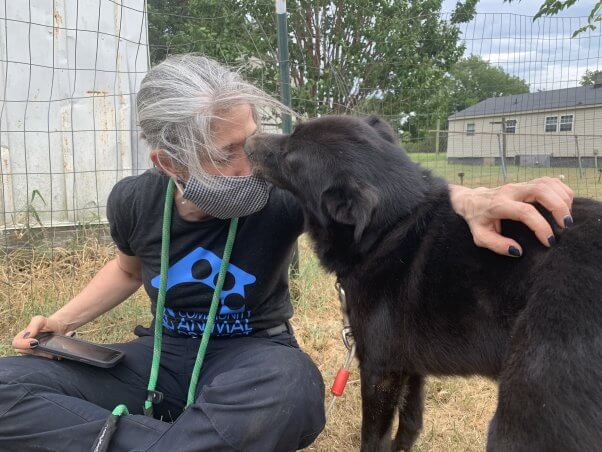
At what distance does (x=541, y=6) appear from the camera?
10.6 ft

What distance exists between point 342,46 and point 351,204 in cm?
511

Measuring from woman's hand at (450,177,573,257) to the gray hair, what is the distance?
0.93 metres

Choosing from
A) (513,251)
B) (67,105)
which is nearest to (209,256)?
(513,251)

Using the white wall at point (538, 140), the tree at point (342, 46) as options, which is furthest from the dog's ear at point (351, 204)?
the white wall at point (538, 140)

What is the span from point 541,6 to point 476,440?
2662mm

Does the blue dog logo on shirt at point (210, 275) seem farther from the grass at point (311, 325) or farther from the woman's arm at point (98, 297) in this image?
the grass at point (311, 325)

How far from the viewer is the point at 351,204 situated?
5.84ft

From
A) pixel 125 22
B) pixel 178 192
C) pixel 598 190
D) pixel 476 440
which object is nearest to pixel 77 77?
pixel 125 22

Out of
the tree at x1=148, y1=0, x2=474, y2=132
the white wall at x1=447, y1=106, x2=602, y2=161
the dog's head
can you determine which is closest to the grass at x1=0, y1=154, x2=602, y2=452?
the dog's head

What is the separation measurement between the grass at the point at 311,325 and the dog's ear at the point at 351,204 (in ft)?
1.96

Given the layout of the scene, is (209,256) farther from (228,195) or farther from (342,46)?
(342,46)

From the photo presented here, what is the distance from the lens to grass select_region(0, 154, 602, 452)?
231 cm

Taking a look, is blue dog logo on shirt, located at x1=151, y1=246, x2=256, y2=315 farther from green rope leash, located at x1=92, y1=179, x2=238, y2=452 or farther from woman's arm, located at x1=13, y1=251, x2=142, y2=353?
woman's arm, located at x1=13, y1=251, x2=142, y2=353

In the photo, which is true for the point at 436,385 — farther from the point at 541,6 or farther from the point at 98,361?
the point at 541,6
